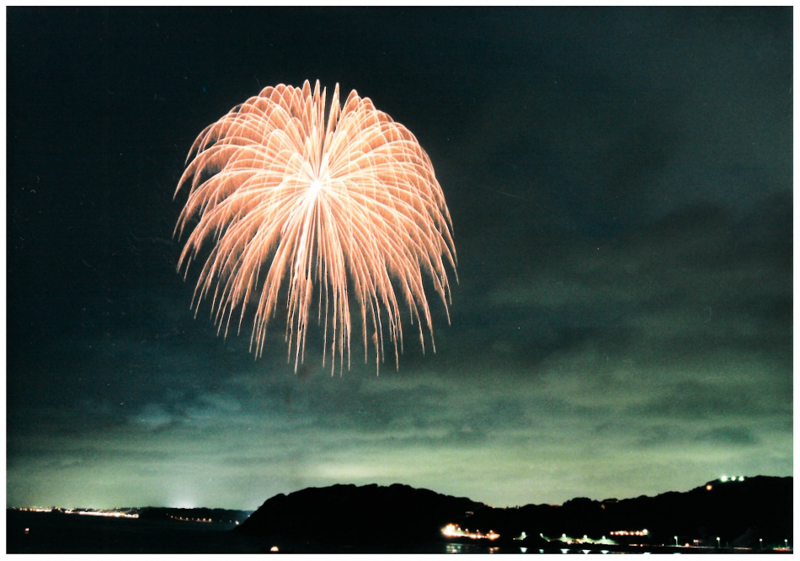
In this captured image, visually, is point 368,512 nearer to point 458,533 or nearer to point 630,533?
point 458,533

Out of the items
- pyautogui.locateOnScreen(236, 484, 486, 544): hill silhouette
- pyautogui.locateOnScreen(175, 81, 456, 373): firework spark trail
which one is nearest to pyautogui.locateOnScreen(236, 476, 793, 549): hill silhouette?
pyautogui.locateOnScreen(236, 484, 486, 544): hill silhouette

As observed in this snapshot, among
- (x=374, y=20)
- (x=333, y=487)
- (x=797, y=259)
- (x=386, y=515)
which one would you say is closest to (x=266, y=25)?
→ (x=374, y=20)

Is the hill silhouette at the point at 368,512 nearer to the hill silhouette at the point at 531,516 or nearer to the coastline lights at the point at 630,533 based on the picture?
the hill silhouette at the point at 531,516

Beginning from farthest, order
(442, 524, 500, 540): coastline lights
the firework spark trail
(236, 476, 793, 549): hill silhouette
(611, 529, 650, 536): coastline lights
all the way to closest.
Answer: (442, 524, 500, 540): coastline lights
(611, 529, 650, 536): coastline lights
(236, 476, 793, 549): hill silhouette
the firework spark trail

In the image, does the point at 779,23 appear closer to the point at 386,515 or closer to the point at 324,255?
the point at 324,255

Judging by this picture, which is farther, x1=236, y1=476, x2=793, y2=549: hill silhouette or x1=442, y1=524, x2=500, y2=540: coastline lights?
x1=442, y1=524, x2=500, y2=540: coastline lights

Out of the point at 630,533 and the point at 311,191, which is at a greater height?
the point at 311,191

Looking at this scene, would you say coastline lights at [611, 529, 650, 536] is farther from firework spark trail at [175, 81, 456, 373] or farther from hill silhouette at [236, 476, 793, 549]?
firework spark trail at [175, 81, 456, 373]

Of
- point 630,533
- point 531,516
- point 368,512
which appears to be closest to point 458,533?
point 531,516
